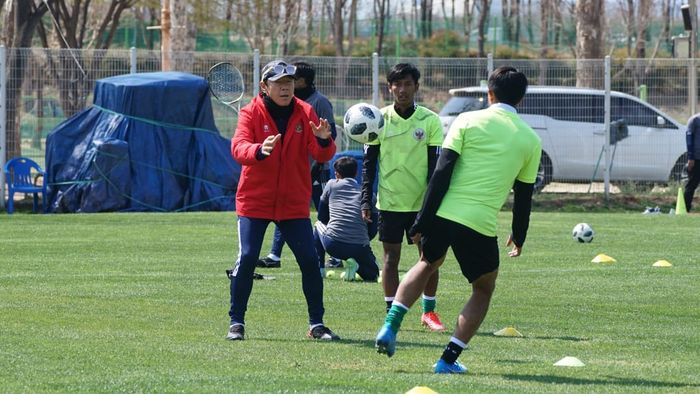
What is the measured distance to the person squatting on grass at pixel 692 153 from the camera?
22938 mm

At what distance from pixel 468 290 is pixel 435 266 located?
4526mm

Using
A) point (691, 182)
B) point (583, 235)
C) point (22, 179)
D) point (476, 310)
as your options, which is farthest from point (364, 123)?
point (22, 179)

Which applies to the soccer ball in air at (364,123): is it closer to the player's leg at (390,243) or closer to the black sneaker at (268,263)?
the player's leg at (390,243)

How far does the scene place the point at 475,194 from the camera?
24.5ft

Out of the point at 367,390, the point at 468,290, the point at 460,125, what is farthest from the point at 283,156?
the point at 468,290

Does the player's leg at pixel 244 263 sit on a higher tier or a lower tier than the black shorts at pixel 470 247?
lower

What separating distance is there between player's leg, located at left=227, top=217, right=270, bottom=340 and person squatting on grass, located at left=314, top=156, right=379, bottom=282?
3810 millimetres

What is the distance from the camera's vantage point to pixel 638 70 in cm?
2703

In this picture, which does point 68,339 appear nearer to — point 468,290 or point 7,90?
point 468,290

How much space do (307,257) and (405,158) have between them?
1.11m

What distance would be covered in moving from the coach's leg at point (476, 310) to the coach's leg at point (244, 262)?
186 cm

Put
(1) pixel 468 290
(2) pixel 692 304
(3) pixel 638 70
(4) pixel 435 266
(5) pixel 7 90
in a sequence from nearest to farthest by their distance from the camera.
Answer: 1. (4) pixel 435 266
2. (2) pixel 692 304
3. (1) pixel 468 290
4. (5) pixel 7 90
5. (3) pixel 638 70

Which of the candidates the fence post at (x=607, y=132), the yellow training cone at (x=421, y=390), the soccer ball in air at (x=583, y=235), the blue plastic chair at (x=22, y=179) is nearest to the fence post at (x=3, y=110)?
the blue plastic chair at (x=22, y=179)

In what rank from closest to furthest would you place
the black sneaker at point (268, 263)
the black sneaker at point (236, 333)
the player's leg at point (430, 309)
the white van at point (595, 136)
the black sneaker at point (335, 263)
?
1. the black sneaker at point (236, 333)
2. the player's leg at point (430, 309)
3. the black sneaker at point (268, 263)
4. the black sneaker at point (335, 263)
5. the white van at point (595, 136)
